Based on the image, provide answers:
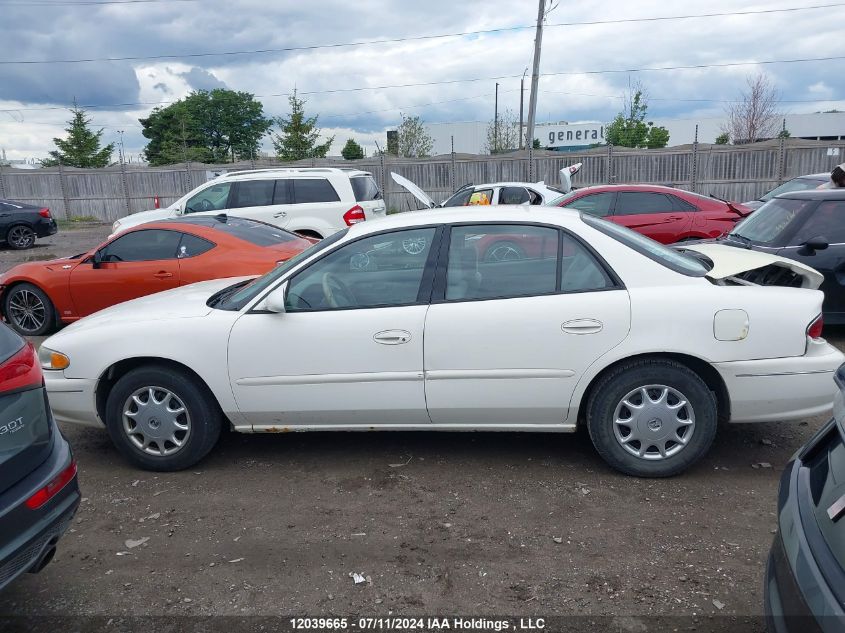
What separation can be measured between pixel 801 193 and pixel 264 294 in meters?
5.91

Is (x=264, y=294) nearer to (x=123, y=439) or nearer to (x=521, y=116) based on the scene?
(x=123, y=439)

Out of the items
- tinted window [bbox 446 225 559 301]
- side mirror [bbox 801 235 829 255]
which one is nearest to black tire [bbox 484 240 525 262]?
tinted window [bbox 446 225 559 301]

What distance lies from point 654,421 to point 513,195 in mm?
11053

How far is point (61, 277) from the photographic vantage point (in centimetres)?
777

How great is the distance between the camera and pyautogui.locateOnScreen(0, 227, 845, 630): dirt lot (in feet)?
10.1

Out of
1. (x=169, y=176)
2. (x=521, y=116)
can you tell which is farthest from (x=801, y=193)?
(x=521, y=116)

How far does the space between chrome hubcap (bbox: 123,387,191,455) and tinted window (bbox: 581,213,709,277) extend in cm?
281

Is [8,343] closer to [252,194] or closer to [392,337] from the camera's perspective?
[392,337]

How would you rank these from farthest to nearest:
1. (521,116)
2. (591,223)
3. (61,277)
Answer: (521,116)
(61,277)
(591,223)

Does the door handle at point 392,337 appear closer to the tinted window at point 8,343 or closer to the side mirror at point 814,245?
the tinted window at point 8,343

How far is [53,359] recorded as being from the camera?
173 inches

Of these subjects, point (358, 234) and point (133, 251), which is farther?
point (133, 251)

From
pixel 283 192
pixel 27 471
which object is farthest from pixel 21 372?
pixel 283 192

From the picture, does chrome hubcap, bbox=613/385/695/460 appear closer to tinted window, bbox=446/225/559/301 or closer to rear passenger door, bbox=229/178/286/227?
tinted window, bbox=446/225/559/301
